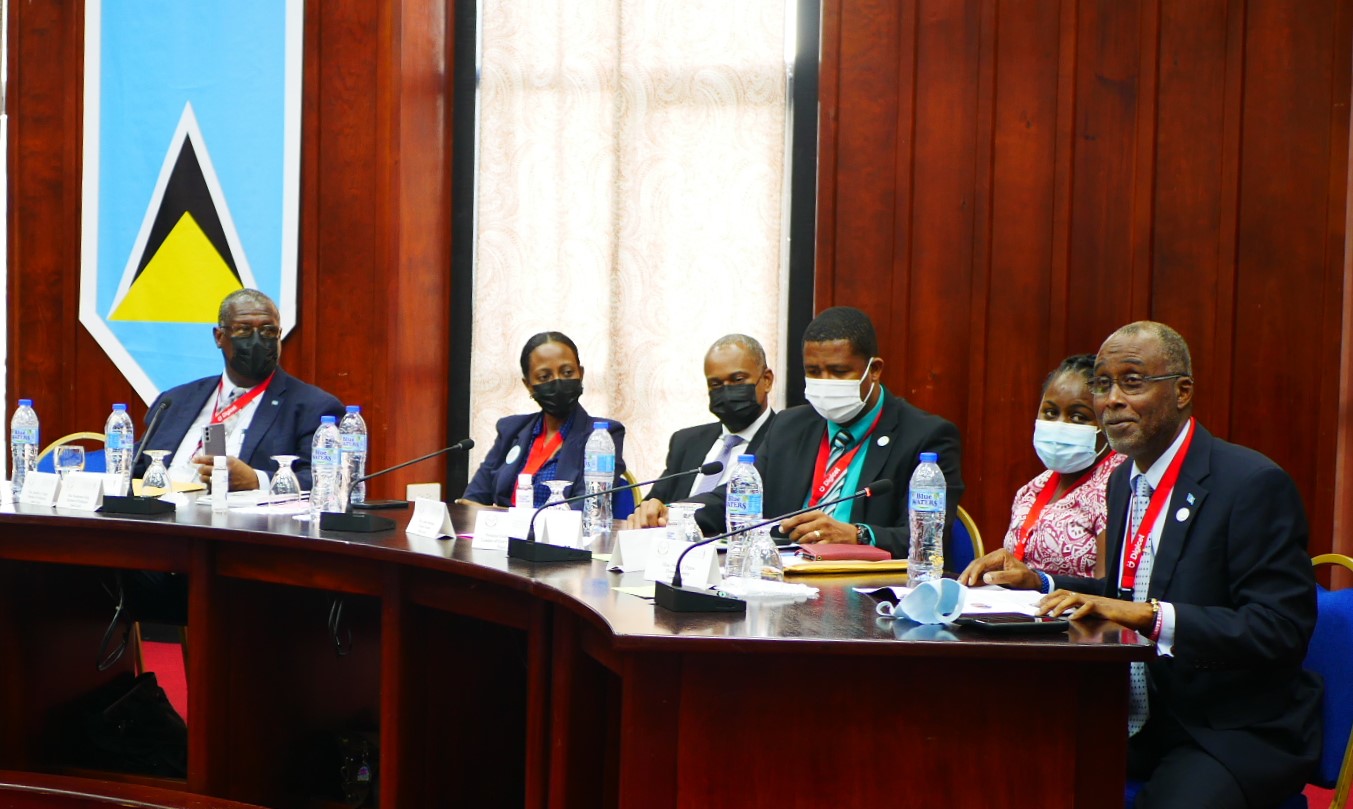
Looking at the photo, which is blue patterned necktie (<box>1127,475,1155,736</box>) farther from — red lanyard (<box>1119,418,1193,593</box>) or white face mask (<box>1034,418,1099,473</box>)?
white face mask (<box>1034,418,1099,473</box>)

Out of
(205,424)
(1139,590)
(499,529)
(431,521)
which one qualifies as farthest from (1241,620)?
(205,424)

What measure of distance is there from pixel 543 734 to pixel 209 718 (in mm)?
1031

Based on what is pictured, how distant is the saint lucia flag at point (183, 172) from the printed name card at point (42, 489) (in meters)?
1.95

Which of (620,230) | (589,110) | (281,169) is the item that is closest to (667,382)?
(620,230)

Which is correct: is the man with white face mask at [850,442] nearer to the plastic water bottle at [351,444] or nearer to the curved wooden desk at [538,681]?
the curved wooden desk at [538,681]

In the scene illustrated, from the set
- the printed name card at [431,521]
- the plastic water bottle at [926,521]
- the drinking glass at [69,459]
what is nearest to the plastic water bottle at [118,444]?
the drinking glass at [69,459]

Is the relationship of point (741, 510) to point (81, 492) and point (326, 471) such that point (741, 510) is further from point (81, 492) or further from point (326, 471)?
point (81, 492)

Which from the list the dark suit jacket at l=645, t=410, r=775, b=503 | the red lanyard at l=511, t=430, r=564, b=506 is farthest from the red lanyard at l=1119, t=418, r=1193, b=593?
the red lanyard at l=511, t=430, r=564, b=506

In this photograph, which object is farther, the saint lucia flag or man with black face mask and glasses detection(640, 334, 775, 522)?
the saint lucia flag

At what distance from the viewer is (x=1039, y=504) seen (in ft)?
10.4

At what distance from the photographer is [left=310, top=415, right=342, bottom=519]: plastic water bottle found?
327 centimetres

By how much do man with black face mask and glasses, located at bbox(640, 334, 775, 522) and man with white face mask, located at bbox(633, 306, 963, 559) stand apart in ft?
2.17

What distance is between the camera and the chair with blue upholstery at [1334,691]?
81.6 inches

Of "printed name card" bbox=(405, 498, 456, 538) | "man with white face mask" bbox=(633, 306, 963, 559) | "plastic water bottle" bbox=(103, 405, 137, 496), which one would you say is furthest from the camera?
"plastic water bottle" bbox=(103, 405, 137, 496)
